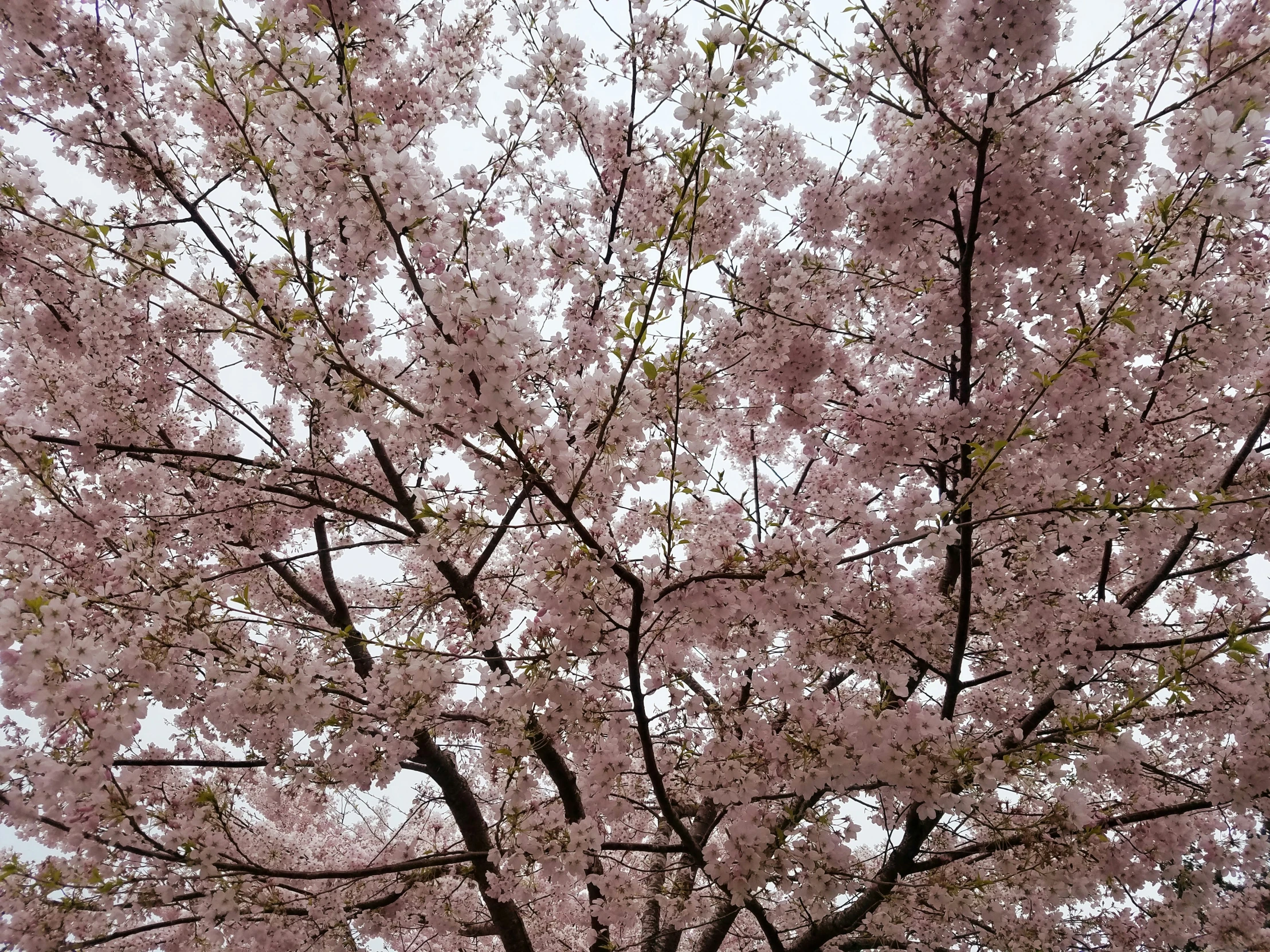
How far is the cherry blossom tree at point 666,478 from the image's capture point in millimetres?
2877

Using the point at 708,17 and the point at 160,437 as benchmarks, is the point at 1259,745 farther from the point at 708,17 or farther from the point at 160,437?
the point at 160,437

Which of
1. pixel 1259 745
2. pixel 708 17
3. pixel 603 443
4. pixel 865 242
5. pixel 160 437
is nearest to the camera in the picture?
pixel 708 17

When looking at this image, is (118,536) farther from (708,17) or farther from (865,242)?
(865,242)

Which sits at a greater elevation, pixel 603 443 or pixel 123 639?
pixel 603 443

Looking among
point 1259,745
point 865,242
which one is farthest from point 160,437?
point 1259,745

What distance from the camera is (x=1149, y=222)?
13.0 feet


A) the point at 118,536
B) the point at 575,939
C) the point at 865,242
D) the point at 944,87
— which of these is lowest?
the point at 575,939

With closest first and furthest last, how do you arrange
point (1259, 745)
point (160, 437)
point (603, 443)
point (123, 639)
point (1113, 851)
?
point (603, 443)
point (123, 639)
point (1259, 745)
point (1113, 851)
point (160, 437)

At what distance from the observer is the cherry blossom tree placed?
9.44ft

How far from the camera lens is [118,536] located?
4707 mm

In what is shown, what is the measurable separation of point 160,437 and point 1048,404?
6.56 meters

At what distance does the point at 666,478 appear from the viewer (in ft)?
11.3

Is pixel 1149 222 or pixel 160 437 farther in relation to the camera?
pixel 160 437

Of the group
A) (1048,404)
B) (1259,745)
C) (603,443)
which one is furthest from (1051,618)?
(603,443)
